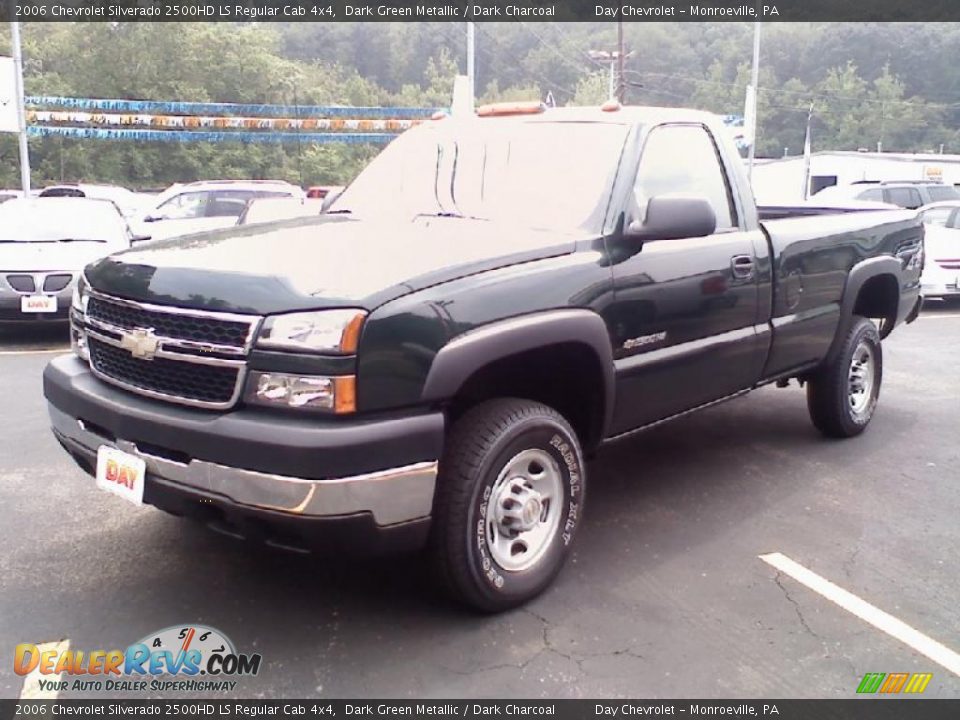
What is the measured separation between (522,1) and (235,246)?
3674 cm

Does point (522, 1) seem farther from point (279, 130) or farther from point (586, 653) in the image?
point (586, 653)

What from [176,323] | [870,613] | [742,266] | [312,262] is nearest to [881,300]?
[742,266]

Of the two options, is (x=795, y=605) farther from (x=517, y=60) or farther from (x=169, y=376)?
(x=517, y=60)

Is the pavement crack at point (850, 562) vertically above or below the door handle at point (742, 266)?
below

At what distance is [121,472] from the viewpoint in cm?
322

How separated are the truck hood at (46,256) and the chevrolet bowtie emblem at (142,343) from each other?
600 cm

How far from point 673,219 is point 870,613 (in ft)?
5.65

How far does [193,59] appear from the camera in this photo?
45.3 metres

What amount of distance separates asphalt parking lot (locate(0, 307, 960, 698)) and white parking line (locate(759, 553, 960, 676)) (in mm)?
35

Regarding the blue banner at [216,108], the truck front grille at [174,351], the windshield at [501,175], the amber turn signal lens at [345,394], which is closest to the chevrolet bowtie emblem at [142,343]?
the truck front grille at [174,351]

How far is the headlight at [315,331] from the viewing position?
289cm
